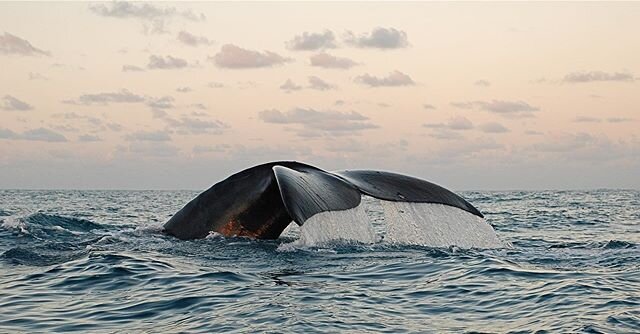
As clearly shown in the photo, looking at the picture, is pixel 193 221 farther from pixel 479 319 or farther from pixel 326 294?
pixel 479 319

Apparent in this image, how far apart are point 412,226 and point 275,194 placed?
5.97 ft

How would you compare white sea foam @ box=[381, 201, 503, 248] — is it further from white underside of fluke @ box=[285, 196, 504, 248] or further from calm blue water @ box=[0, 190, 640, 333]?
calm blue water @ box=[0, 190, 640, 333]

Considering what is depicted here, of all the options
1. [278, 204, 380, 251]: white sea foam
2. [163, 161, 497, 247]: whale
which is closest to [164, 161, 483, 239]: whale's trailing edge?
[163, 161, 497, 247]: whale

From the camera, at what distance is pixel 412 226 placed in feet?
31.8

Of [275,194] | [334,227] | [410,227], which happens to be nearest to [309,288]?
[334,227]

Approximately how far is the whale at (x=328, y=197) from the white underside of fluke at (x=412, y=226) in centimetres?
1

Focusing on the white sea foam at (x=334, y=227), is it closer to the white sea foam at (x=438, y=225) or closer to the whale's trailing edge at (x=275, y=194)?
the whale's trailing edge at (x=275, y=194)

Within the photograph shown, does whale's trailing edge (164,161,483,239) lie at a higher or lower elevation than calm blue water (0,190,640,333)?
higher

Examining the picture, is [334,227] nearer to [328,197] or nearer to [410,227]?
[328,197]

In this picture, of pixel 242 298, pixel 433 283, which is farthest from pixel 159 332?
pixel 433 283

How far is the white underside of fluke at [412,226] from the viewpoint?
8.07 metres

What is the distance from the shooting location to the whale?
27.9ft

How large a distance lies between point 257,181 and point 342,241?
1.14m

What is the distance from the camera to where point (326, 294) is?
6957mm
